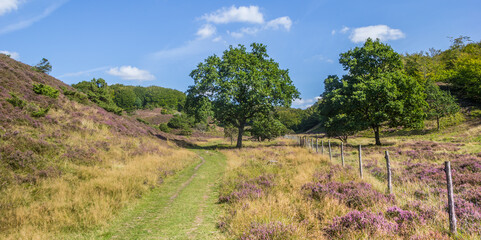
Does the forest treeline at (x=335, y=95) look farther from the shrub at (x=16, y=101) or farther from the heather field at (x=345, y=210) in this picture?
the heather field at (x=345, y=210)

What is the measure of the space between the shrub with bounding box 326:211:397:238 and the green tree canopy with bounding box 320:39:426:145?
26985mm

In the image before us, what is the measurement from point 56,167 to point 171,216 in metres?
7.34

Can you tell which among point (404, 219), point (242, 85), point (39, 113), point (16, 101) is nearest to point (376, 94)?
point (242, 85)

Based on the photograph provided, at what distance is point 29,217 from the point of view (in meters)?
6.50

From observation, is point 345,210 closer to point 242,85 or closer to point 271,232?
point 271,232

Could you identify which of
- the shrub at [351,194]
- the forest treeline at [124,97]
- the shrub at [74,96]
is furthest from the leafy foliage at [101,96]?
the shrub at [351,194]

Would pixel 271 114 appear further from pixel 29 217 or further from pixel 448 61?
pixel 448 61

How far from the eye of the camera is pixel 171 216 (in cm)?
773

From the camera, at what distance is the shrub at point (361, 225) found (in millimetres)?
5172

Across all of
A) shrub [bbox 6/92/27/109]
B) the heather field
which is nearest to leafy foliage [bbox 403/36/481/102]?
the heather field

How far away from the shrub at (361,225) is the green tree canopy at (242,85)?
82.0ft

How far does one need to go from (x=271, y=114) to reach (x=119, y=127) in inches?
806

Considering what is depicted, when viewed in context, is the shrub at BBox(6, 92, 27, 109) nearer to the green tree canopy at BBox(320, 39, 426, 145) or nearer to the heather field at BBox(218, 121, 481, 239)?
the heather field at BBox(218, 121, 481, 239)

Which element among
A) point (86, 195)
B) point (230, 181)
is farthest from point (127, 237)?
point (230, 181)
